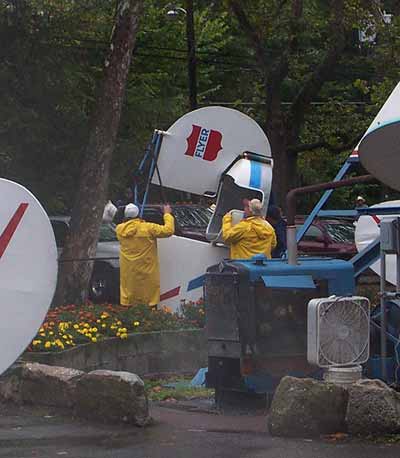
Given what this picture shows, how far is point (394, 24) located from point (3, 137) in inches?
342

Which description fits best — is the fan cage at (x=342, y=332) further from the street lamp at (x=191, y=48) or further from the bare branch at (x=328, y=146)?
the street lamp at (x=191, y=48)

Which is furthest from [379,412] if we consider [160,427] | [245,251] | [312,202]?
[312,202]

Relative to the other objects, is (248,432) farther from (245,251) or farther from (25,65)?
(25,65)

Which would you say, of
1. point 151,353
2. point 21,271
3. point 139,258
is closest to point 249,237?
point 139,258

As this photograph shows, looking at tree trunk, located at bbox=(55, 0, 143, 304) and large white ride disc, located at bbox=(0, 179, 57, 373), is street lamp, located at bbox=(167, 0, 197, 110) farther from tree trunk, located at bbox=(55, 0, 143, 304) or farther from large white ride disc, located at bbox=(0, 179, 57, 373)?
large white ride disc, located at bbox=(0, 179, 57, 373)

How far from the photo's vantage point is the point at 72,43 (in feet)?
81.0

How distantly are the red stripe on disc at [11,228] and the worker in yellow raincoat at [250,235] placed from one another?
6.29m

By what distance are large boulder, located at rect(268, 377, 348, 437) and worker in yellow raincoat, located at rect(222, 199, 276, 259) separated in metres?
5.05

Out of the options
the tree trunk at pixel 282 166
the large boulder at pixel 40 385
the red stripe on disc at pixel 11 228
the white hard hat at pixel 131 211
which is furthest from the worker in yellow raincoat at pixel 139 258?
the tree trunk at pixel 282 166

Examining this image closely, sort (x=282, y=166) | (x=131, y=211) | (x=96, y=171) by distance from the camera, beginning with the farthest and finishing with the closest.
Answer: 1. (x=282, y=166)
2. (x=96, y=171)
3. (x=131, y=211)

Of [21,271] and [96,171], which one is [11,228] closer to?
[21,271]

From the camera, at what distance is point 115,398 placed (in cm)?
833

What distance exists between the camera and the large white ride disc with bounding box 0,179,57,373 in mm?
6582

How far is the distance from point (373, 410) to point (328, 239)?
669 inches
